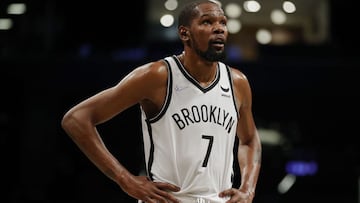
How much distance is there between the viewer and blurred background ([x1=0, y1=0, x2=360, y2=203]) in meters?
7.84

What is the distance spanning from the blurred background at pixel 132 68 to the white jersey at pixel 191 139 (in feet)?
14.0

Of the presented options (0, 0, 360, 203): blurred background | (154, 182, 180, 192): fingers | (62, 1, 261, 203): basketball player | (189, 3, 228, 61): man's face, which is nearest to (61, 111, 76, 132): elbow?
(62, 1, 261, 203): basketball player

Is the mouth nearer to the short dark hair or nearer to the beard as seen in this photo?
the beard

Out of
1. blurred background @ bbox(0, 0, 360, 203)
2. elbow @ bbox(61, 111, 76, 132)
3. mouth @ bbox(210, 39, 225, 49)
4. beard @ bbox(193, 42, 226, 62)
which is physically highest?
mouth @ bbox(210, 39, 225, 49)

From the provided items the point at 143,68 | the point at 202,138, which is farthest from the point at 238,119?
the point at 143,68

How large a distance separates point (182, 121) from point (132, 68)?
187 inches

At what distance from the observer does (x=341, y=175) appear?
8.27 metres

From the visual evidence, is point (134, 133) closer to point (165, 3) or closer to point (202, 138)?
point (165, 3)

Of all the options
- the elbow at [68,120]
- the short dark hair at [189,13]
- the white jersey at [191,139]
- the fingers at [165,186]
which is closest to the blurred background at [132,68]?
the short dark hair at [189,13]

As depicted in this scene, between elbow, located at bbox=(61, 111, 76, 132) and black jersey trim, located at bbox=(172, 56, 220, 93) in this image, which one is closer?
elbow, located at bbox=(61, 111, 76, 132)

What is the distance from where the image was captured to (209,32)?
317 cm

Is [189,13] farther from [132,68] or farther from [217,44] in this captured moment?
[132,68]

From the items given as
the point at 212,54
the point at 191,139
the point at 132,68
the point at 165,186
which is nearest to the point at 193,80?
the point at 212,54

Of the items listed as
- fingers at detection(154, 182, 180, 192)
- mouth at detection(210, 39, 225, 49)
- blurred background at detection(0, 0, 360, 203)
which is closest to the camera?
fingers at detection(154, 182, 180, 192)
